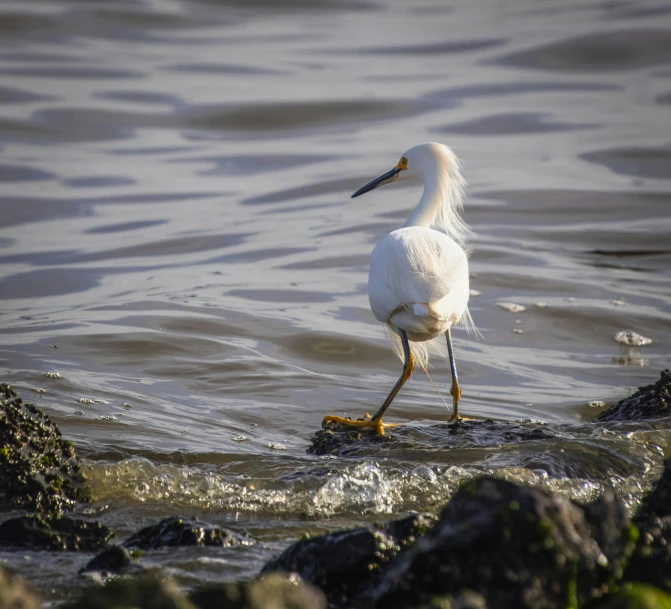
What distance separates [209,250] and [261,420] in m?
5.10

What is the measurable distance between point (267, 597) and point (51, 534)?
1.49m

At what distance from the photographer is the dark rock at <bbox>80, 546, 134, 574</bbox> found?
9.98ft

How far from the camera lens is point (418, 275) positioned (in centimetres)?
521

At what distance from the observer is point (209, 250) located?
10.8m

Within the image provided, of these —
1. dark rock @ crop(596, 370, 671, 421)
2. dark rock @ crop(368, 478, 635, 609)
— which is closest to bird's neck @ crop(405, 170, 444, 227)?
dark rock @ crop(596, 370, 671, 421)

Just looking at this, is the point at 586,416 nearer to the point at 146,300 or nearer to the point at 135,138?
the point at 146,300

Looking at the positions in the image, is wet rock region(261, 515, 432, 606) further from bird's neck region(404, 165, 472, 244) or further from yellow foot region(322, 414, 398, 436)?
bird's neck region(404, 165, 472, 244)

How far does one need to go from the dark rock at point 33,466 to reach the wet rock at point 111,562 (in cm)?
88

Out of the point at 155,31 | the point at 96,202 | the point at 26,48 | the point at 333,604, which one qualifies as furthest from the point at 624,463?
the point at 155,31

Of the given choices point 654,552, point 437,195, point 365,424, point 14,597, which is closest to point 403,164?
point 437,195

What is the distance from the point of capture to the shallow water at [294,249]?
4.54 meters

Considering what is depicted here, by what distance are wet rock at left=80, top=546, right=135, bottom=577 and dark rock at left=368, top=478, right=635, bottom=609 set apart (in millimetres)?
1011

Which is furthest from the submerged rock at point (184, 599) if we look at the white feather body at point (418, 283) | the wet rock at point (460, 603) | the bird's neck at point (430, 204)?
the bird's neck at point (430, 204)

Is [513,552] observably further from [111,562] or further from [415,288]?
[415,288]
